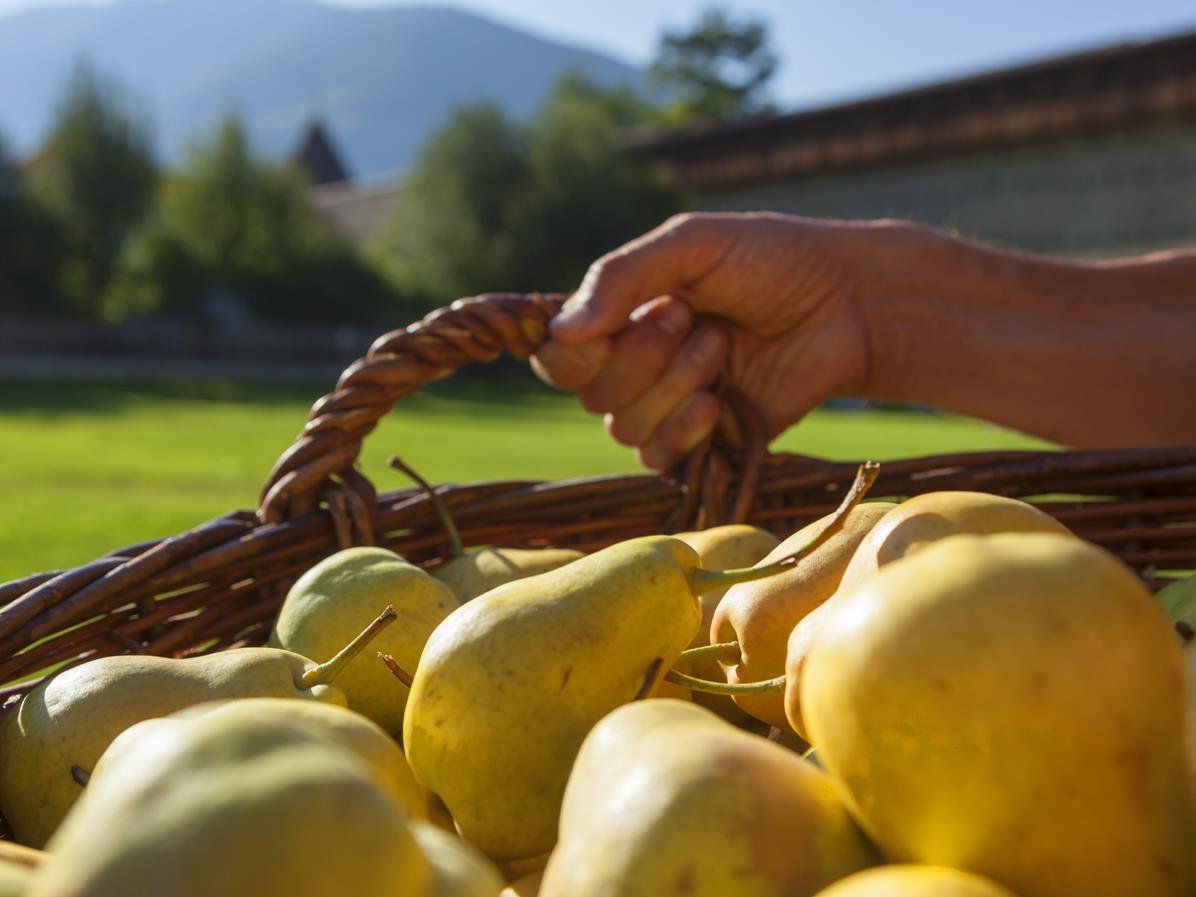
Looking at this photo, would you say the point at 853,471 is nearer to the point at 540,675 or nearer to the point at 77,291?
the point at 540,675

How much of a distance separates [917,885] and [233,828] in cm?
36

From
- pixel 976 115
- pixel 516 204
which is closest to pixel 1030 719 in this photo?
pixel 976 115

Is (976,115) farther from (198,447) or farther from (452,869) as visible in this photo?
(452,869)

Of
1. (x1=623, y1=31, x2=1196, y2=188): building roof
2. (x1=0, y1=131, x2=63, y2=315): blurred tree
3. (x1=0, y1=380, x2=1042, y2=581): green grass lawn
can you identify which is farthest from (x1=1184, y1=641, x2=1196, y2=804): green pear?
(x1=0, y1=131, x2=63, y2=315): blurred tree

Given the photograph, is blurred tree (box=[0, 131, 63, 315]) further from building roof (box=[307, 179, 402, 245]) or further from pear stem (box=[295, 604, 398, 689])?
pear stem (box=[295, 604, 398, 689])

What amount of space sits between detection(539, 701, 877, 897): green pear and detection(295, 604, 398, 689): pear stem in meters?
0.34

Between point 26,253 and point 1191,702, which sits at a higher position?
point 26,253

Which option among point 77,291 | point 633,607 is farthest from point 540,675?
point 77,291

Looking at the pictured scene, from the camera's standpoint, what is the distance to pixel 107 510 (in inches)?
304

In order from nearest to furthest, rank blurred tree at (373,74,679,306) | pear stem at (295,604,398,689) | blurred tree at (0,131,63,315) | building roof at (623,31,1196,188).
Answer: pear stem at (295,604,398,689) → building roof at (623,31,1196,188) → blurred tree at (0,131,63,315) → blurred tree at (373,74,679,306)

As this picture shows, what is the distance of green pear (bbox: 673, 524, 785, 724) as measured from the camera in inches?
52.4

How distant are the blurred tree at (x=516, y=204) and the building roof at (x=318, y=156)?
798 inches

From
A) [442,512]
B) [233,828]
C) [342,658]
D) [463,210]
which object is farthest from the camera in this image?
[463,210]

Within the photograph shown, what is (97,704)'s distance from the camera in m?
1.12
